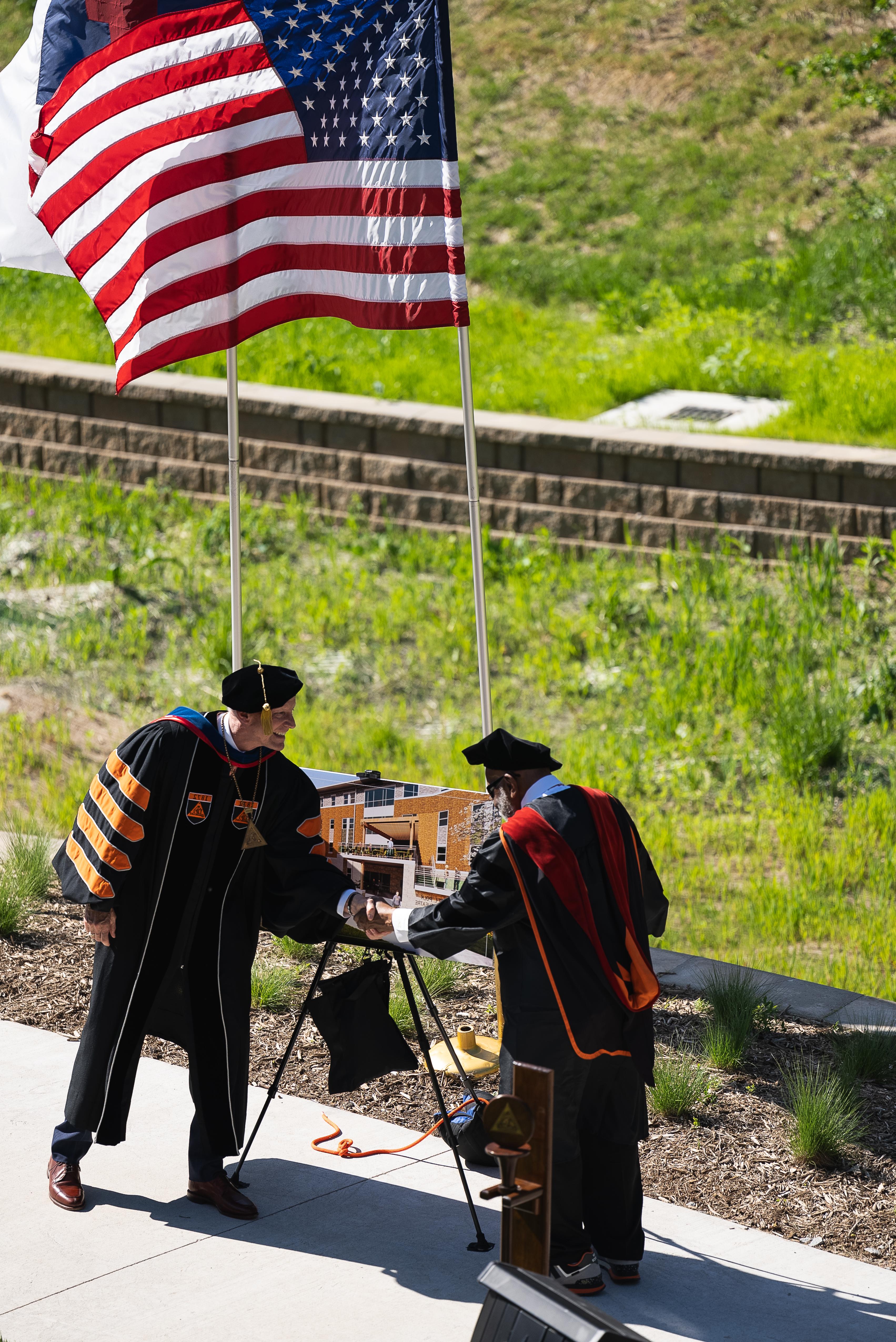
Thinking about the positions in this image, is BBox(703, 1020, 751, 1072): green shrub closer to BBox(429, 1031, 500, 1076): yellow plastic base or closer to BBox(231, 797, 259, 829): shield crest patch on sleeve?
BBox(429, 1031, 500, 1076): yellow plastic base

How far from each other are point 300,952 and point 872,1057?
2521mm

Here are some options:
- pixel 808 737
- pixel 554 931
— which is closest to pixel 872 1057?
pixel 554 931

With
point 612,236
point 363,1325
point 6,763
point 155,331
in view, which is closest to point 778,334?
point 612,236

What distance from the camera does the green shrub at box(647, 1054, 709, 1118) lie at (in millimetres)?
5594

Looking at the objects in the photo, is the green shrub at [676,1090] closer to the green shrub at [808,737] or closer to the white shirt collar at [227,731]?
the white shirt collar at [227,731]

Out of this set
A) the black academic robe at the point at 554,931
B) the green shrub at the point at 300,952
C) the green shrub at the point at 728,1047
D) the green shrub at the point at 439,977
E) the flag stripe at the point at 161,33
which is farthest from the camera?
the green shrub at the point at 300,952

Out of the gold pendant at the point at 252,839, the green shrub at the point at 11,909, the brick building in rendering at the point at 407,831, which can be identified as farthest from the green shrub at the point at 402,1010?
the green shrub at the point at 11,909

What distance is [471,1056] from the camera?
6020 mm

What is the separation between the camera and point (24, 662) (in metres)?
11.2

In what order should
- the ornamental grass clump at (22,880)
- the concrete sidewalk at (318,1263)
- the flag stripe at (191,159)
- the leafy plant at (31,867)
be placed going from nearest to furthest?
1. the concrete sidewalk at (318,1263)
2. the flag stripe at (191,159)
3. the ornamental grass clump at (22,880)
4. the leafy plant at (31,867)

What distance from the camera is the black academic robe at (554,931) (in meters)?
4.41

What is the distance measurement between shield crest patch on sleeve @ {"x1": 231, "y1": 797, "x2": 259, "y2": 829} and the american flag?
1948 mm

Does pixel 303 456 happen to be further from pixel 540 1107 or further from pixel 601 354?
pixel 540 1107

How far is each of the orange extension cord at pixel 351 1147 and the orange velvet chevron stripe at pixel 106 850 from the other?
4.13 ft
